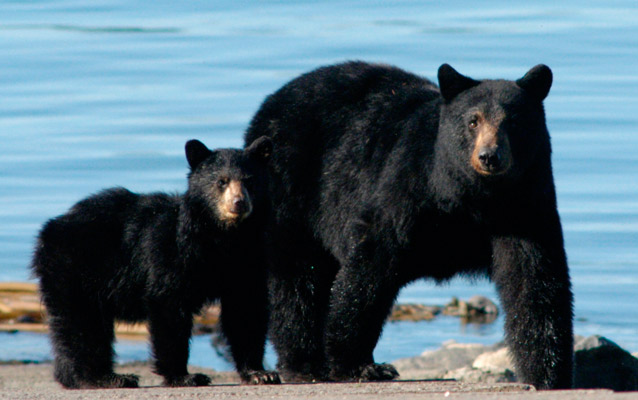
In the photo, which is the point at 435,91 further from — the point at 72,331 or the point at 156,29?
the point at 156,29

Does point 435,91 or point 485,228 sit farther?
point 435,91

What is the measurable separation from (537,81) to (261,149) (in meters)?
1.67

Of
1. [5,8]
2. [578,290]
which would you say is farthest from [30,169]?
[5,8]

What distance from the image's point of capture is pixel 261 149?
772 centimetres

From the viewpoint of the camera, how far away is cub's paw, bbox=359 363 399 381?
304 inches

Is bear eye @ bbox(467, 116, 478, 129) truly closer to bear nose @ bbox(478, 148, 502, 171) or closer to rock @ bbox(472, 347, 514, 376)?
bear nose @ bbox(478, 148, 502, 171)

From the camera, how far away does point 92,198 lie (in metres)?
8.08

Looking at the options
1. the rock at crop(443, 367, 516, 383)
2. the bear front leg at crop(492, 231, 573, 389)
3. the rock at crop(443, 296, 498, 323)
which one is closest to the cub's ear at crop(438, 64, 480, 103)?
the bear front leg at crop(492, 231, 573, 389)

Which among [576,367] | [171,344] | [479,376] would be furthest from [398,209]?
[576,367]

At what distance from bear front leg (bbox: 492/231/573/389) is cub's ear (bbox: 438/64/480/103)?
2.86ft

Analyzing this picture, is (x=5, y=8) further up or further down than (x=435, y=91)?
further up

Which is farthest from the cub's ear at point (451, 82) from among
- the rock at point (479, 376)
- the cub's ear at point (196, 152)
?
the rock at point (479, 376)

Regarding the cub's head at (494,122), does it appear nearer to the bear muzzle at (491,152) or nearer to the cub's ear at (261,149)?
the bear muzzle at (491,152)

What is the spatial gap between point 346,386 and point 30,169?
913 cm
